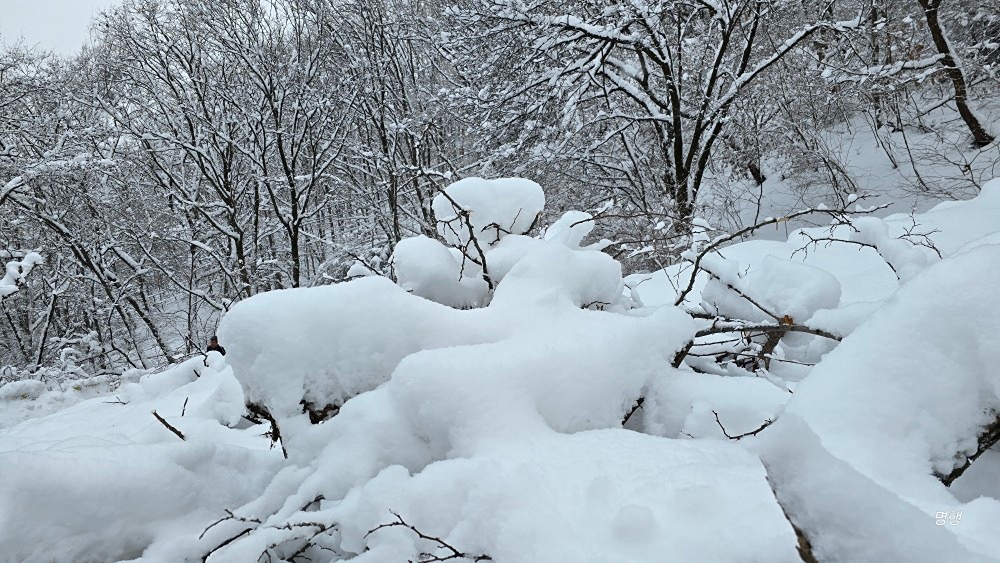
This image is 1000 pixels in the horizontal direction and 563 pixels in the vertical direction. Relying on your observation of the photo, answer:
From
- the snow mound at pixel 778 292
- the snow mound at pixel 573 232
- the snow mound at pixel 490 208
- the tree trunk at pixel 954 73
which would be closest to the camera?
the snow mound at pixel 778 292

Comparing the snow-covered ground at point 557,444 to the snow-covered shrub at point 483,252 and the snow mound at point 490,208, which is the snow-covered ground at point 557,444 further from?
the snow mound at point 490,208

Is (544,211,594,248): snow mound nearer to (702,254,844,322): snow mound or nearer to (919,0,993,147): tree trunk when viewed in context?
(702,254,844,322): snow mound

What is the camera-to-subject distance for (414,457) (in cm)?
106

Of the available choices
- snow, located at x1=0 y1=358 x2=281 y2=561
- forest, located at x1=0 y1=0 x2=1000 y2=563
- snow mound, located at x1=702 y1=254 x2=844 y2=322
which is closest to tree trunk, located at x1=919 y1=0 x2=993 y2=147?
forest, located at x1=0 y1=0 x2=1000 y2=563

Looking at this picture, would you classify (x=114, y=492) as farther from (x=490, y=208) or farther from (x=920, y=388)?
(x=920, y=388)

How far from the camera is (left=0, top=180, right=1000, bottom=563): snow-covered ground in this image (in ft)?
2.34

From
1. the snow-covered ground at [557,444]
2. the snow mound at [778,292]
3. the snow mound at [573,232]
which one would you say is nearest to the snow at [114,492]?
the snow-covered ground at [557,444]

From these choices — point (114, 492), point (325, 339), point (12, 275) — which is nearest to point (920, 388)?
point (325, 339)

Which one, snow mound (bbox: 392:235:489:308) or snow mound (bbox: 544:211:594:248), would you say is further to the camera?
snow mound (bbox: 544:211:594:248)

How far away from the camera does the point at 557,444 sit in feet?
→ 3.12

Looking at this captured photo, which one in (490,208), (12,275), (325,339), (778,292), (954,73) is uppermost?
(954,73)

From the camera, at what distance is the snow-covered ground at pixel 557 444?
71 cm

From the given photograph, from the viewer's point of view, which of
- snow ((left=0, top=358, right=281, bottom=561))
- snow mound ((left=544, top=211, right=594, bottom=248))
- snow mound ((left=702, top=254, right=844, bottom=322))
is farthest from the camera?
snow mound ((left=544, top=211, right=594, bottom=248))

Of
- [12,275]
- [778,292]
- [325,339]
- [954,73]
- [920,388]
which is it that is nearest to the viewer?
[920,388]
